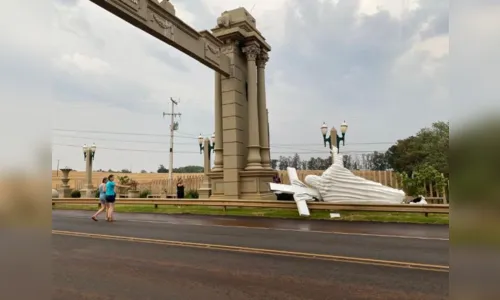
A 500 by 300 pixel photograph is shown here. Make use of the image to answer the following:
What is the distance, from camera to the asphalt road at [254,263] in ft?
16.0

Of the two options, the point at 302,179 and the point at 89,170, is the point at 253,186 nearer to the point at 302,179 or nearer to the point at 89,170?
the point at 302,179

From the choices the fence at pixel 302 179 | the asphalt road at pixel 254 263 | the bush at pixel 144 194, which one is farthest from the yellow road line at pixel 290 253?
the bush at pixel 144 194

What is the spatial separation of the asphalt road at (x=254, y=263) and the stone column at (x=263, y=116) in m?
9.95

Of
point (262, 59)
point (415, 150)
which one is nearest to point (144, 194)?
point (262, 59)

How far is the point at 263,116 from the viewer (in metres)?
21.0

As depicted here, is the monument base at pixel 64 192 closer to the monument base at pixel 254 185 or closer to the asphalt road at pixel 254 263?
the monument base at pixel 254 185

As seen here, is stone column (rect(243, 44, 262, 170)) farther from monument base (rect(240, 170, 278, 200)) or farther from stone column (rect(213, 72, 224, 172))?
stone column (rect(213, 72, 224, 172))

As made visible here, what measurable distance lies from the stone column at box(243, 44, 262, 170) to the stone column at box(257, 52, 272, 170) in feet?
1.79

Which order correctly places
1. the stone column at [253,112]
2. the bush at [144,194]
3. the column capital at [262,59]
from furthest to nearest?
1. the bush at [144,194]
2. the column capital at [262,59]
3. the stone column at [253,112]

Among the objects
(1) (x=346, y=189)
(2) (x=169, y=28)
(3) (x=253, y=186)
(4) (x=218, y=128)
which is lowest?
(1) (x=346, y=189)

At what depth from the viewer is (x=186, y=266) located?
634 centimetres

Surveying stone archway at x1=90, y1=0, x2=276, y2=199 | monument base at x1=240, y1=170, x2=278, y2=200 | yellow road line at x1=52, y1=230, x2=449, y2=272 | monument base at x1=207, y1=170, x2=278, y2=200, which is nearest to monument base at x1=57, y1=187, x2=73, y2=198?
stone archway at x1=90, y1=0, x2=276, y2=199

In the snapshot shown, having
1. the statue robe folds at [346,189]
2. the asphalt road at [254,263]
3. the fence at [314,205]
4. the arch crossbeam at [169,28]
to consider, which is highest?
the arch crossbeam at [169,28]

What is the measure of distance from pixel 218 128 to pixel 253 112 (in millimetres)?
2411
